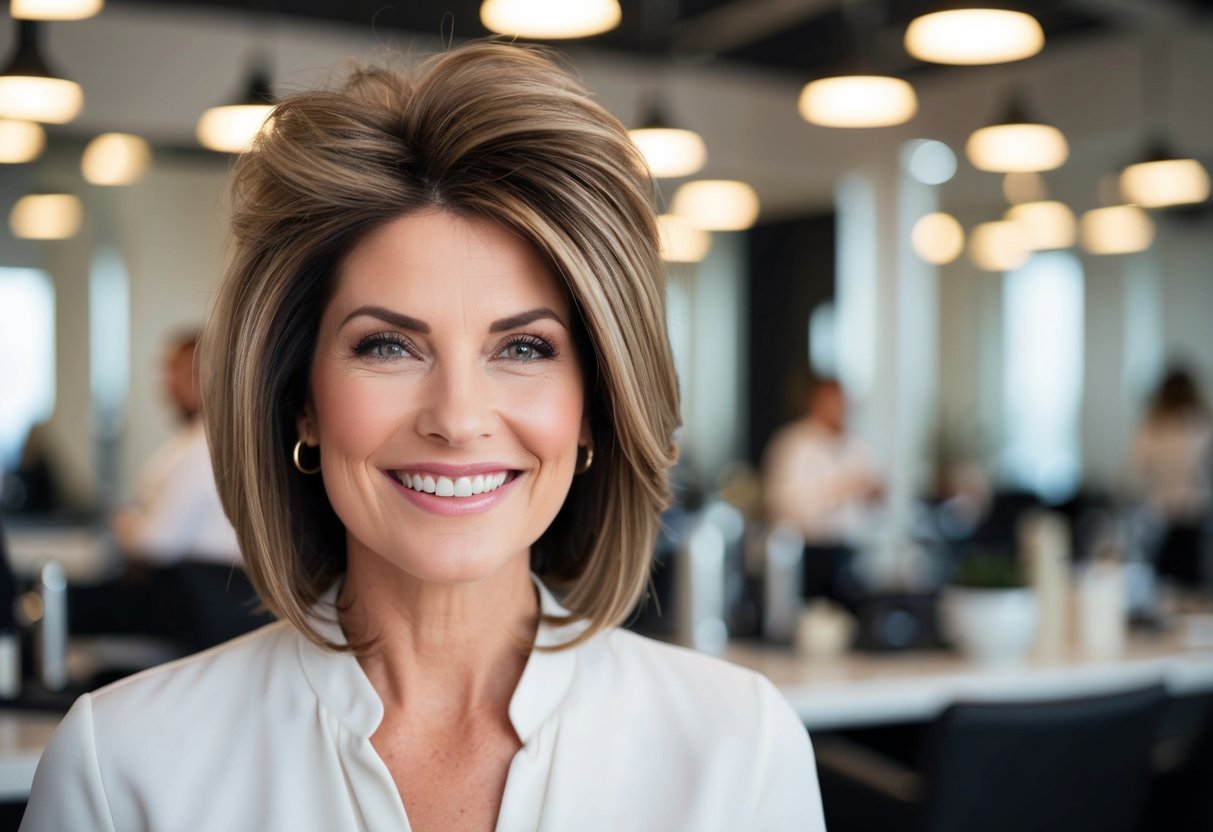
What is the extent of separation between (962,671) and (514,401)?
7.06 ft

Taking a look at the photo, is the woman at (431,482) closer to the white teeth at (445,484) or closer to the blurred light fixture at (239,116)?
the white teeth at (445,484)

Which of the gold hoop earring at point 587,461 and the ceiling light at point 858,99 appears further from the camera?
the ceiling light at point 858,99

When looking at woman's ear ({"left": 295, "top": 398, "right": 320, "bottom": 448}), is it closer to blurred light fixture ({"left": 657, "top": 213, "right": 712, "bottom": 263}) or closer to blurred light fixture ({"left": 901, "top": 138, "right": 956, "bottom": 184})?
blurred light fixture ({"left": 657, "top": 213, "right": 712, "bottom": 263})

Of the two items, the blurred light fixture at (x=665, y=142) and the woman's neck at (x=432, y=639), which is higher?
the blurred light fixture at (x=665, y=142)

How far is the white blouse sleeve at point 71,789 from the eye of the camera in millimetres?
1192

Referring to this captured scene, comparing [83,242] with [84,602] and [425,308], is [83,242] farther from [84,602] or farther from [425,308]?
[425,308]

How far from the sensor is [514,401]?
3.99 feet

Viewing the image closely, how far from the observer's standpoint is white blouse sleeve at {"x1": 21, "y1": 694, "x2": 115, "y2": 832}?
1.19 m

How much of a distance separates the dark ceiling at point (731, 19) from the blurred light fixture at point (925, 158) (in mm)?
628

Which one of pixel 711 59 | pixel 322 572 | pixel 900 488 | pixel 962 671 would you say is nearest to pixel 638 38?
pixel 711 59

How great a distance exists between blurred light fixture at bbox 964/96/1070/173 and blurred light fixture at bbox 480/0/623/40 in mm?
1723

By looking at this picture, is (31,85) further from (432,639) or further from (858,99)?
(432,639)

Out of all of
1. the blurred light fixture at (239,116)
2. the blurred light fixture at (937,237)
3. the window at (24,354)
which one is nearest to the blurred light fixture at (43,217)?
the window at (24,354)

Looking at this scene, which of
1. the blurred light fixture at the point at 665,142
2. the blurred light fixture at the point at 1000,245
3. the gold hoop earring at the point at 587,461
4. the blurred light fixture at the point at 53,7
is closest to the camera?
the gold hoop earring at the point at 587,461
